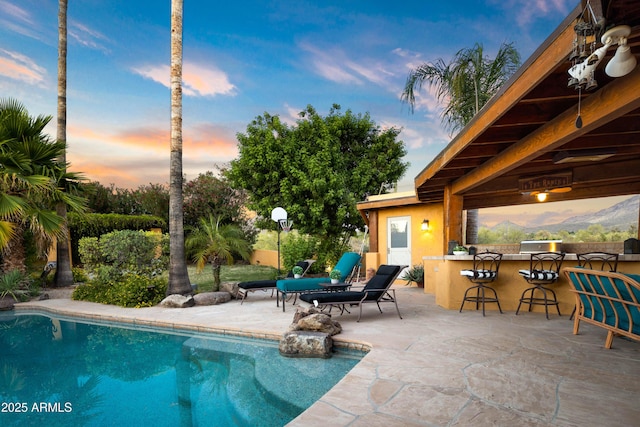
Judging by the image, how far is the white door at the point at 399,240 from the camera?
11758 millimetres

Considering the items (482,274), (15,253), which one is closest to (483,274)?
(482,274)

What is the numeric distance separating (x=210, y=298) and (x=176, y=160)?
10.9 ft

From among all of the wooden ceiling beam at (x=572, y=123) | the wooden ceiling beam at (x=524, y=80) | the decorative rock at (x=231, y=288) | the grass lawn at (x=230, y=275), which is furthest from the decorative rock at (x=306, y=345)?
the grass lawn at (x=230, y=275)

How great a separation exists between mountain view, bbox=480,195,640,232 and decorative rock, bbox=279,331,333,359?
856cm

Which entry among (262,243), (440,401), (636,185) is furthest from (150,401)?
(262,243)

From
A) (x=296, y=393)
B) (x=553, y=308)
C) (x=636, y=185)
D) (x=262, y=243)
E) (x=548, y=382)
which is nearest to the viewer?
(x=548, y=382)

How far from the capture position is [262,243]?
79.0ft

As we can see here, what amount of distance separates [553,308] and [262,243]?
19.4 m

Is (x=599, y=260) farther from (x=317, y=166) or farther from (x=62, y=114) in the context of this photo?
(x=62, y=114)

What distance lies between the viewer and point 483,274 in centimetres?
634

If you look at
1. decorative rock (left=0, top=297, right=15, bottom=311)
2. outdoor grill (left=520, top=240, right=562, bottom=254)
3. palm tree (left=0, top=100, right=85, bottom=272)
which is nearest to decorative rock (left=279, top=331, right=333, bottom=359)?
outdoor grill (left=520, top=240, right=562, bottom=254)

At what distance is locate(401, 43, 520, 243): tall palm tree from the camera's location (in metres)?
10.5

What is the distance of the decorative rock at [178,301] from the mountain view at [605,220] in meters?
10.6

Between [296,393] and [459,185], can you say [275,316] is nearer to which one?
[296,393]
